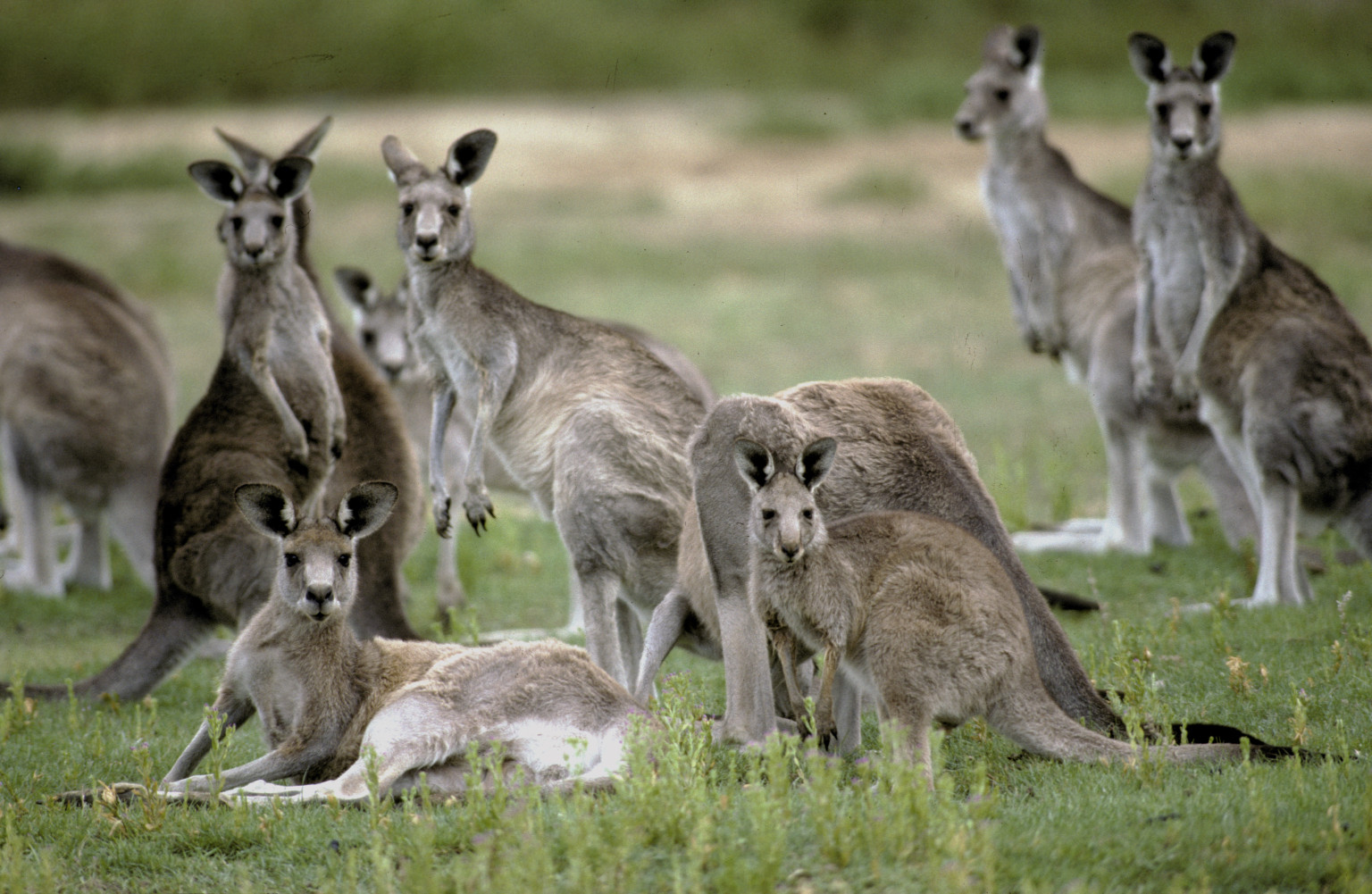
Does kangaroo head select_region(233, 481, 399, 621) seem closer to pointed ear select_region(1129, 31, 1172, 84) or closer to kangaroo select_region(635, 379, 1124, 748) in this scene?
kangaroo select_region(635, 379, 1124, 748)

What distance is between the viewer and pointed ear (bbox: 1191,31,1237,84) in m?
7.23

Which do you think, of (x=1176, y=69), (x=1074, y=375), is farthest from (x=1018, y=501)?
(x=1176, y=69)

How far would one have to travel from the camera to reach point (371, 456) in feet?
22.5

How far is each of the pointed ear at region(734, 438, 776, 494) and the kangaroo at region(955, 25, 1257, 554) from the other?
3.84m

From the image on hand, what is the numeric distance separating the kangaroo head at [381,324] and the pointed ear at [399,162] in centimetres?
250

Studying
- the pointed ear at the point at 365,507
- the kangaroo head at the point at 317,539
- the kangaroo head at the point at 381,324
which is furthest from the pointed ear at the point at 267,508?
A: the kangaroo head at the point at 381,324

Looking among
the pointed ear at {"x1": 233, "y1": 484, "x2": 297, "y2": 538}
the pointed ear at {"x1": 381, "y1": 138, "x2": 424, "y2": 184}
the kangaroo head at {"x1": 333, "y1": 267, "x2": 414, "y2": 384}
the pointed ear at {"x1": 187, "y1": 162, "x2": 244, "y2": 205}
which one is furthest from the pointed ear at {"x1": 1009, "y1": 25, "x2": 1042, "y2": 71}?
the pointed ear at {"x1": 233, "y1": 484, "x2": 297, "y2": 538}

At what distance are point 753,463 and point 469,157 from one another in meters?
2.19

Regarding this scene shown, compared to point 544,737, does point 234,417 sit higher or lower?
higher

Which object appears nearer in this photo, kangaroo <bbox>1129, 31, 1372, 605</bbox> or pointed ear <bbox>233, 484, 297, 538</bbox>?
pointed ear <bbox>233, 484, 297, 538</bbox>

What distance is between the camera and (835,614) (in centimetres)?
445

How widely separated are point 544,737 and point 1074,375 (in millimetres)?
5328

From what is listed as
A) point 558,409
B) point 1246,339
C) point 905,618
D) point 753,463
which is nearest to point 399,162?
point 558,409

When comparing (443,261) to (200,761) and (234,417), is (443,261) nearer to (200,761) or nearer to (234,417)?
(234,417)
